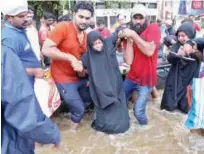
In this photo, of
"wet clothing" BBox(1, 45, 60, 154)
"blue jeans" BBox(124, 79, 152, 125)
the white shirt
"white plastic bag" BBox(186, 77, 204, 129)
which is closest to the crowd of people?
"blue jeans" BBox(124, 79, 152, 125)

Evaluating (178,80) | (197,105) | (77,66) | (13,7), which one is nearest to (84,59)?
(77,66)

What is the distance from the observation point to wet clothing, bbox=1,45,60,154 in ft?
4.93

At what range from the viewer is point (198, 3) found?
13445 mm

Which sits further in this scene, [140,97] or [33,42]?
[33,42]

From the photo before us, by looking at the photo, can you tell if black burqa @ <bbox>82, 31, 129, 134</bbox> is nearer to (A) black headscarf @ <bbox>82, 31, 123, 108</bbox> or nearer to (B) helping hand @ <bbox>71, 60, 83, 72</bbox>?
(A) black headscarf @ <bbox>82, 31, 123, 108</bbox>

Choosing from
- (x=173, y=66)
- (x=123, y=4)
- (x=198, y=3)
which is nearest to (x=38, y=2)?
(x=123, y=4)

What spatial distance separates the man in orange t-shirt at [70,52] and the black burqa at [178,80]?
147 centimetres

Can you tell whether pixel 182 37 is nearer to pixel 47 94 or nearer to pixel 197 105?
pixel 197 105

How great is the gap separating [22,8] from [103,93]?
1.63 metres

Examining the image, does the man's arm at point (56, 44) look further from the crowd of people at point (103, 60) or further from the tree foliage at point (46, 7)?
the tree foliage at point (46, 7)

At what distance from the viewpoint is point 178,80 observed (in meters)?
4.71

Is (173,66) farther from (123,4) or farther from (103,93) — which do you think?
(123,4)

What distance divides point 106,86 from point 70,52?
0.61 metres

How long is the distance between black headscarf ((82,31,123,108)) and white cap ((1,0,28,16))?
127 centimetres
